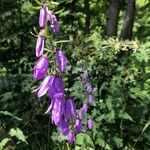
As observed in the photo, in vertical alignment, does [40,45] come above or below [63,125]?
above

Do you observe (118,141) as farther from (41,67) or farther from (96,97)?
(41,67)

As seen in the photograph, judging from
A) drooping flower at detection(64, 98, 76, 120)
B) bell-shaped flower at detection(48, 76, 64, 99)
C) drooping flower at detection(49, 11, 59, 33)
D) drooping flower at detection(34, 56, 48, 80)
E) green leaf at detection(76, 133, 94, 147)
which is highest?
drooping flower at detection(49, 11, 59, 33)

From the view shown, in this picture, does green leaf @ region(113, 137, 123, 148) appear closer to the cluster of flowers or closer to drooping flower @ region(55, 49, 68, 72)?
the cluster of flowers

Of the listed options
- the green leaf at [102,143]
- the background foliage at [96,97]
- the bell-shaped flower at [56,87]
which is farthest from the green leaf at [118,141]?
the bell-shaped flower at [56,87]

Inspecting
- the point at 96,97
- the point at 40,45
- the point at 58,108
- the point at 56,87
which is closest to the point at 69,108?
the point at 58,108

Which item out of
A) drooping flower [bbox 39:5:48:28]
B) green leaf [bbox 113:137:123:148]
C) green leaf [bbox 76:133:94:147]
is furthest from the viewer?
green leaf [bbox 113:137:123:148]

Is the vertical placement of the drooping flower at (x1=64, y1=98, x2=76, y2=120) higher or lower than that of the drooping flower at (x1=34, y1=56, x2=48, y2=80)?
lower

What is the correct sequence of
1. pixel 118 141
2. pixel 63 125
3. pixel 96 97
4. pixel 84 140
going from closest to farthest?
pixel 63 125, pixel 84 140, pixel 118 141, pixel 96 97

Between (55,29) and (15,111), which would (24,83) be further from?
(55,29)

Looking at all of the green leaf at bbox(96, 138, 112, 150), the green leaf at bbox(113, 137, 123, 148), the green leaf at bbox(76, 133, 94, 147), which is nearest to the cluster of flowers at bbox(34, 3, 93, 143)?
the green leaf at bbox(76, 133, 94, 147)

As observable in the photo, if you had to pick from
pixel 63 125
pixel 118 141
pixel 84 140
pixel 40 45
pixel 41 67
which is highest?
pixel 40 45

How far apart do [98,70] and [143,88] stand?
607 mm

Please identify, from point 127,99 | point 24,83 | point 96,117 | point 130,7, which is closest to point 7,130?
point 24,83

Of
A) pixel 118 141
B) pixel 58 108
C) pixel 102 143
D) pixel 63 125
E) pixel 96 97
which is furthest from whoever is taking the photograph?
pixel 96 97
